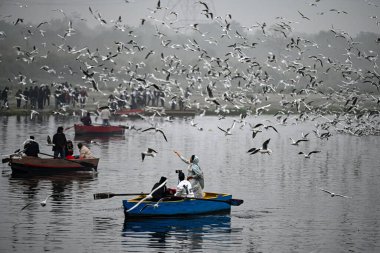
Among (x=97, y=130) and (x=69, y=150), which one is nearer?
(x=69, y=150)

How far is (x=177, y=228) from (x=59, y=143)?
14422 millimetres

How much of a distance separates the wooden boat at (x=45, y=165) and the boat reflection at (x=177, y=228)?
12048mm

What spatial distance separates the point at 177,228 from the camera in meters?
35.4

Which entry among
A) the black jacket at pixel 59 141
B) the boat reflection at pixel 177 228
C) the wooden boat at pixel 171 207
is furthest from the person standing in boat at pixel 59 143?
the boat reflection at pixel 177 228

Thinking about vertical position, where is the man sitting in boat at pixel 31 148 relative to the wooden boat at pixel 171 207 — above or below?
above

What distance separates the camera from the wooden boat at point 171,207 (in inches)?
1396

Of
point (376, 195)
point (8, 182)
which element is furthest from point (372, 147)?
point (8, 182)

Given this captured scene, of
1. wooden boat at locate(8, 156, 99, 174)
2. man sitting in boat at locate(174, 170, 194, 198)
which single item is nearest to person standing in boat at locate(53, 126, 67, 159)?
wooden boat at locate(8, 156, 99, 174)

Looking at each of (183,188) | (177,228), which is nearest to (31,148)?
(183,188)

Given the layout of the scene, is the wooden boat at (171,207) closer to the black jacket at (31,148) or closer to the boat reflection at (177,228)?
the boat reflection at (177,228)

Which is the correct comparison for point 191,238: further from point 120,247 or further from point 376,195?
point 376,195

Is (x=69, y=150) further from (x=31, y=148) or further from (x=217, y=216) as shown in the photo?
(x=217, y=216)

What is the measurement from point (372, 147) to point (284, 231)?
40.8 m

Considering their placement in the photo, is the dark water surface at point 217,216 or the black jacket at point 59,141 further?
the black jacket at point 59,141
